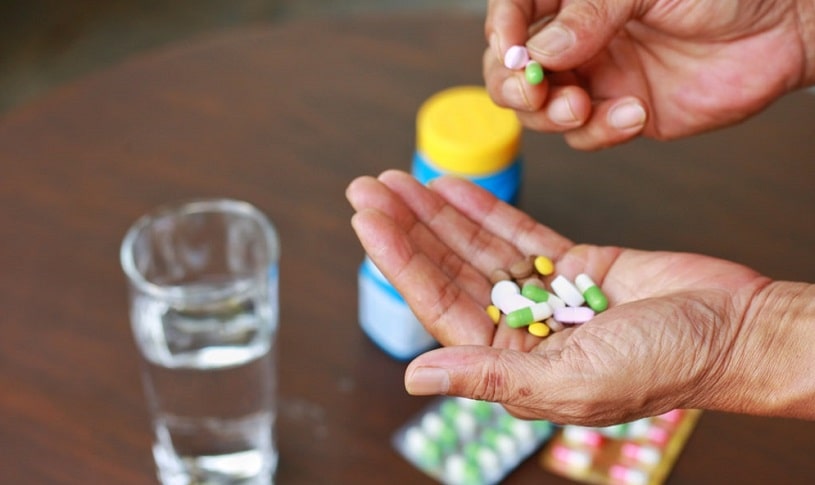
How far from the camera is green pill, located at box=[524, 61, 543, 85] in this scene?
112cm

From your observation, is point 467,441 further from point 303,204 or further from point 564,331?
point 303,204

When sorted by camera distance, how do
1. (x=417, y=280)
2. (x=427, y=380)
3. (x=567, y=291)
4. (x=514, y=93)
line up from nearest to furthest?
(x=427, y=380), (x=417, y=280), (x=567, y=291), (x=514, y=93)

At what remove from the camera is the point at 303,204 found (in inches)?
52.9

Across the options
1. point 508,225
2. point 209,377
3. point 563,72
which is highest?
point 563,72

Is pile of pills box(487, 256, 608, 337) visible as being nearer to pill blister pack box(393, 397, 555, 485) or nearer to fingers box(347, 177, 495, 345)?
fingers box(347, 177, 495, 345)

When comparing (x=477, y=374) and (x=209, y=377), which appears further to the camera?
(x=209, y=377)

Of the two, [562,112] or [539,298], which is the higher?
[562,112]

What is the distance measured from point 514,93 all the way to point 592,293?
0.26 metres

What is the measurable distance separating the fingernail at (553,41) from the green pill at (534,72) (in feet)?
0.05

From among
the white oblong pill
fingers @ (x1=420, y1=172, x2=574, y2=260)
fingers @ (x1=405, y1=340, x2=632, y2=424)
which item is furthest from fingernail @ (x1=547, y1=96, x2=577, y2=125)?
fingers @ (x1=405, y1=340, x2=632, y2=424)

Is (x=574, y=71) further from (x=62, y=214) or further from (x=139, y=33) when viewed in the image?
(x=139, y=33)

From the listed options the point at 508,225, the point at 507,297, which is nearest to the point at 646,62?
the point at 508,225

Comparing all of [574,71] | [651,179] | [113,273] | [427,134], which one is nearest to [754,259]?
[651,179]

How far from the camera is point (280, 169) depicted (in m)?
1.40
